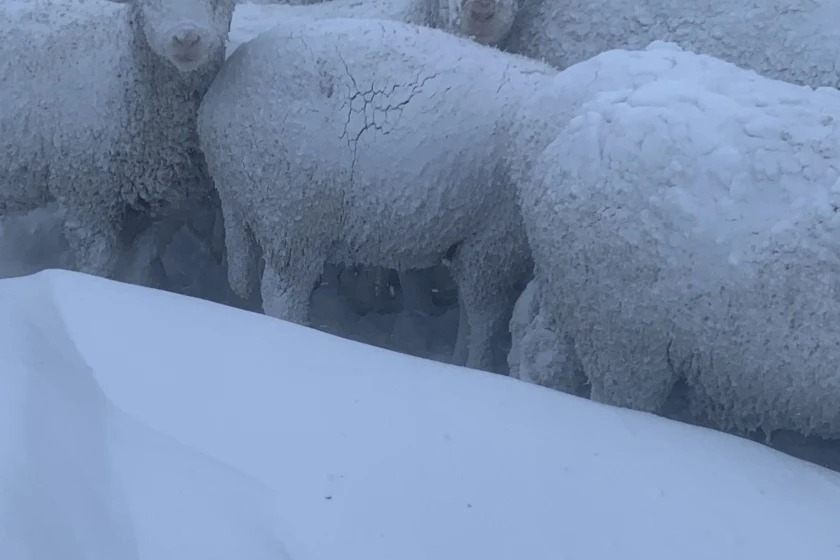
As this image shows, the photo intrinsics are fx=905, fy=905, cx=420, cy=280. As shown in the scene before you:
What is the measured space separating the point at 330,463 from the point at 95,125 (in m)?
0.96

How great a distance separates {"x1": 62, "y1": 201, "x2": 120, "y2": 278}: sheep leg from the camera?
162cm

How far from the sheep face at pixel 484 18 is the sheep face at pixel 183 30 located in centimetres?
44

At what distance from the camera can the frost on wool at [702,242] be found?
1014mm

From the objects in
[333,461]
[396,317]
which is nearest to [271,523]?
[333,461]

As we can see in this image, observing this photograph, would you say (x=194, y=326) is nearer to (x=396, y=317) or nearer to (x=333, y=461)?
(x=333, y=461)

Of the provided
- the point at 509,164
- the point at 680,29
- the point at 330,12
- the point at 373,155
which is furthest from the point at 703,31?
the point at 330,12

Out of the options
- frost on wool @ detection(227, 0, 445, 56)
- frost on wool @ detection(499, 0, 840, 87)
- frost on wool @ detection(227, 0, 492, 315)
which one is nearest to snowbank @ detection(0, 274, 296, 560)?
frost on wool @ detection(227, 0, 492, 315)

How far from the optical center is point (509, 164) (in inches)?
51.8

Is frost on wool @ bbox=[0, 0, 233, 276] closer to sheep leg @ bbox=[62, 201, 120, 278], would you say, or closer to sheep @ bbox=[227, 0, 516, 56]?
sheep leg @ bbox=[62, 201, 120, 278]

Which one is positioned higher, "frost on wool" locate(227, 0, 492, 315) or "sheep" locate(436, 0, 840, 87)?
"sheep" locate(436, 0, 840, 87)

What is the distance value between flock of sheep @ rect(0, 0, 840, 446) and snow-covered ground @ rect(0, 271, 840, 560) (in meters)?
0.15

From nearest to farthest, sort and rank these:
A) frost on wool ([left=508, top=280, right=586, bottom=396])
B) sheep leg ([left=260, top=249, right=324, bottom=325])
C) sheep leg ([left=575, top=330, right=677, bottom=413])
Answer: sheep leg ([left=575, top=330, right=677, bottom=413]) → frost on wool ([left=508, top=280, right=586, bottom=396]) → sheep leg ([left=260, top=249, right=324, bottom=325])

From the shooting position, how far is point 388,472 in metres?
0.86

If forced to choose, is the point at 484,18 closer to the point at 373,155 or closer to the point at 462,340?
the point at 373,155
